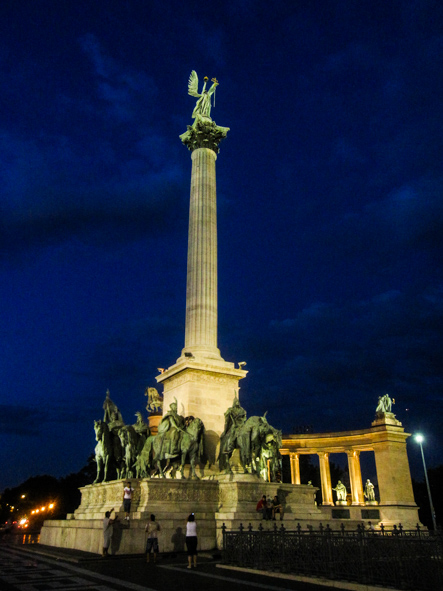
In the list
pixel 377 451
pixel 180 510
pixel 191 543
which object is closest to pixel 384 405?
pixel 377 451

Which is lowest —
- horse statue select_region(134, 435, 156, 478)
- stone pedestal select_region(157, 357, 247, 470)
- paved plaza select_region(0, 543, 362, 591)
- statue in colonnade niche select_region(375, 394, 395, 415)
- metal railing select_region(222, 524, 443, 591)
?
paved plaza select_region(0, 543, 362, 591)

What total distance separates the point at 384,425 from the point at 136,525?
37.4 metres

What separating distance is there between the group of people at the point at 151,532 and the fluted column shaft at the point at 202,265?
1151 centimetres

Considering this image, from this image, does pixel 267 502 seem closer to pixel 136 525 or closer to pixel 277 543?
pixel 136 525

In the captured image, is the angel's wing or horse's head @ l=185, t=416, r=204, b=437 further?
the angel's wing

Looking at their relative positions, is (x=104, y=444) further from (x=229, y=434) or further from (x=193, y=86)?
(x=193, y=86)

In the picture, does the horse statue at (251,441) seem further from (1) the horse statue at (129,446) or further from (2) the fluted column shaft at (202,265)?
(2) the fluted column shaft at (202,265)

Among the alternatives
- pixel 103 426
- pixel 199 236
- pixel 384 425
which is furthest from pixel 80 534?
pixel 384 425

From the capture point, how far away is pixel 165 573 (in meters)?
15.6

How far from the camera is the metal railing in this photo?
11.9m

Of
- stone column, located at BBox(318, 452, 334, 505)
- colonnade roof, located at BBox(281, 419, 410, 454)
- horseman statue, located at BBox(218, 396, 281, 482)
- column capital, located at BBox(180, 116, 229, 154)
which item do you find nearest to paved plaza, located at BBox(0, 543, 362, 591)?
horseman statue, located at BBox(218, 396, 281, 482)

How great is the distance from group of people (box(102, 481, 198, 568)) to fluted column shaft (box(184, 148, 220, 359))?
1151cm

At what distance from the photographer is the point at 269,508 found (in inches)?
937

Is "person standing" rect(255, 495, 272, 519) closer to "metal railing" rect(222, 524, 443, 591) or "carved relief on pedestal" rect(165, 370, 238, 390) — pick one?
"metal railing" rect(222, 524, 443, 591)
